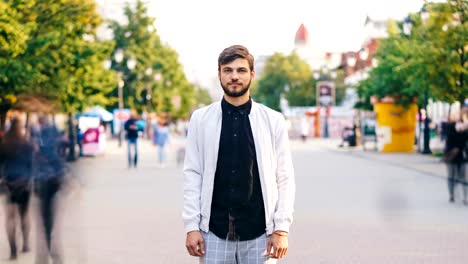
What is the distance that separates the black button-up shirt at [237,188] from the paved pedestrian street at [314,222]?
4206 millimetres

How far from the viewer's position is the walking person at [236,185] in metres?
4.37

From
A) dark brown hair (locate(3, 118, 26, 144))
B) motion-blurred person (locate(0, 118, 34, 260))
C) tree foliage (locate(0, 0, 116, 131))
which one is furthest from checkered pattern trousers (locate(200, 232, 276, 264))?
tree foliage (locate(0, 0, 116, 131))

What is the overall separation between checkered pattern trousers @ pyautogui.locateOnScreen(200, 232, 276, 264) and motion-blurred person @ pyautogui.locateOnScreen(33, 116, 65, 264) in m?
4.12

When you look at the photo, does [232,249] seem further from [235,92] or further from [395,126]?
[395,126]

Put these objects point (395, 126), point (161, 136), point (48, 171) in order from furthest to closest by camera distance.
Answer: point (395, 126) < point (161, 136) < point (48, 171)

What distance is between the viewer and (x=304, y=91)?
103 m

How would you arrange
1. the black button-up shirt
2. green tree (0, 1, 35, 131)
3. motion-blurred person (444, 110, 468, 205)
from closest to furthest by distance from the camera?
the black button-up shirt
motion-blurred person (444, 110, 468, 205)
green tree (0, 1, 35, 131)

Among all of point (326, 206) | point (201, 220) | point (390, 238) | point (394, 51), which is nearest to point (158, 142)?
point (394, 51)

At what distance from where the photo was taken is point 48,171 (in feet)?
27.1

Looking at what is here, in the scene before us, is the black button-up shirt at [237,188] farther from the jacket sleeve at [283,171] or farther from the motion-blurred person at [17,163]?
the motion-blurred person at [17,163]

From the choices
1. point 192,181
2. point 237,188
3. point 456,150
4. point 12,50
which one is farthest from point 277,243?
point 12,50

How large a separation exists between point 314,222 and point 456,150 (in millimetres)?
4532

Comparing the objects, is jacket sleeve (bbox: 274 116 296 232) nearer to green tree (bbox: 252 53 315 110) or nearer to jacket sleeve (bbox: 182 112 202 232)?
jacket sleeve (bbox: 182 112 202 232)

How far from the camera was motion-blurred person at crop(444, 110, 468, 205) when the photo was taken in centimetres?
1666
